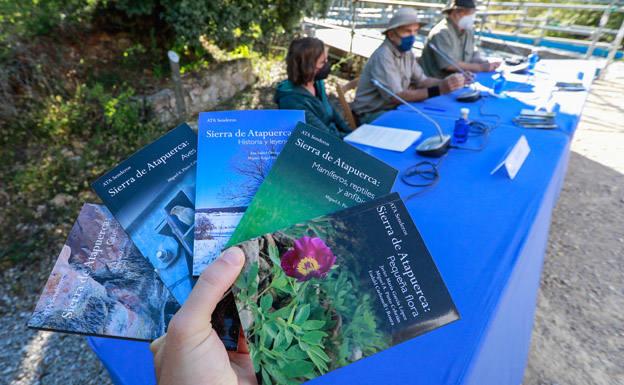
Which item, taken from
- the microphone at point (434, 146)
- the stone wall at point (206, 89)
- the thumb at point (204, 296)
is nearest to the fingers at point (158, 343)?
the thumb at point (204, 296)

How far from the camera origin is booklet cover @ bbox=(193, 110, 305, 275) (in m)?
0.61

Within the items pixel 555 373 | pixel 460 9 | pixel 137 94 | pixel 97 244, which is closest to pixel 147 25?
pixel 137 94

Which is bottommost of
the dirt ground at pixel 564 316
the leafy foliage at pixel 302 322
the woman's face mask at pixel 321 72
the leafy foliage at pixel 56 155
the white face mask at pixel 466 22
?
the dirt ground at pixel 564 316

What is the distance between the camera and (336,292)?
579mm

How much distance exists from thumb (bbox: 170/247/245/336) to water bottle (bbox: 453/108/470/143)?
181 cm

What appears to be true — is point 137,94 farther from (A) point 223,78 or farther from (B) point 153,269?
(B) point 153,269

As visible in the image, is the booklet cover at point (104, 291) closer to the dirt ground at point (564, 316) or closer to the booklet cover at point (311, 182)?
the booklet cover at point (311, 182)

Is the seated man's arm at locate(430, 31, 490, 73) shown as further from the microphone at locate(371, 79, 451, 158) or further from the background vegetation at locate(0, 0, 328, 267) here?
the microphone at locate(371, 79, 451, 158)

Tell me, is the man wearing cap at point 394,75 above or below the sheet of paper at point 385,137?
above

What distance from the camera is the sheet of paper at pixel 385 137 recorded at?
1.92m

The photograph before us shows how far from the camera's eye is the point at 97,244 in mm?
634

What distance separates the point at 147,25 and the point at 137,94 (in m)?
1.02

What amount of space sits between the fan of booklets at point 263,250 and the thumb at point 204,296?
39 millimetres

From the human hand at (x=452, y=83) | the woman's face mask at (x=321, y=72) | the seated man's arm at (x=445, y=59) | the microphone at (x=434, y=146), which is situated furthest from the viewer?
the seated man's arm at (x=445, y=59)
